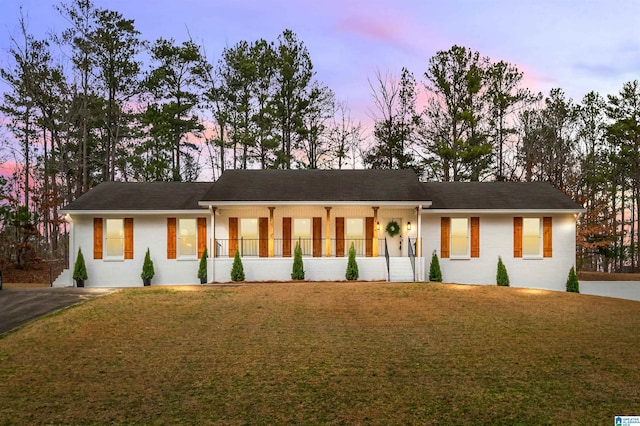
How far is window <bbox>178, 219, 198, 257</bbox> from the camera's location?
21.8 meters

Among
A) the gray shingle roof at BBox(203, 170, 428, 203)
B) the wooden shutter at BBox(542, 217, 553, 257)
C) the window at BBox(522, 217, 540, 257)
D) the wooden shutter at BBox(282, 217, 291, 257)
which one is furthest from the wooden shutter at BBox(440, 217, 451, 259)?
the wooden shutter at BBox(282, 217, 291, 257)

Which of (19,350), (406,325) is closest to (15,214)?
(19,350)

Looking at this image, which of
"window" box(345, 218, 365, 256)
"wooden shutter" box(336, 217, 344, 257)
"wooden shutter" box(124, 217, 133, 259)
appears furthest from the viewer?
"window" box(345, 218, 365, 256)

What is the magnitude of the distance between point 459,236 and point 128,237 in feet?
46.0

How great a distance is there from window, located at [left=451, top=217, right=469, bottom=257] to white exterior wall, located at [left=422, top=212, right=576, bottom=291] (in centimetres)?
38

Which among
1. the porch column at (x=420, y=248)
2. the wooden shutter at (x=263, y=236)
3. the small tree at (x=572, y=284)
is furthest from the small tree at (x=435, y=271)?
the wooden shutter at (x=263, y=236)

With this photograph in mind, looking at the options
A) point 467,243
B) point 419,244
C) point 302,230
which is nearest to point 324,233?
point 302,230

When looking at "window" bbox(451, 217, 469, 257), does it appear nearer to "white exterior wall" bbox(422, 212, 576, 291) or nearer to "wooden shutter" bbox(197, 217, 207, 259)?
"white exterior wall" bbox(422, 212, 576, 291)

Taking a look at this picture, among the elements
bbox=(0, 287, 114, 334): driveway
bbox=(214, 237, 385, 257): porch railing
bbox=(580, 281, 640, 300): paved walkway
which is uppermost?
bbox=(214, 237, 385, 257): porch railing

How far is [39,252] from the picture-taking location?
33.2 meters

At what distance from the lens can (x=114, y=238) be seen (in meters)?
21.7

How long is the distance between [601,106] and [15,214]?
132 feet

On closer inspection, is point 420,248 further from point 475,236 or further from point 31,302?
point 31,302

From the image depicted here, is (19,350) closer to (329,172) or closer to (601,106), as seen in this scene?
(329,172)
